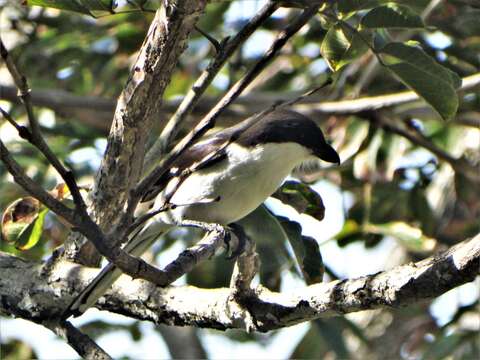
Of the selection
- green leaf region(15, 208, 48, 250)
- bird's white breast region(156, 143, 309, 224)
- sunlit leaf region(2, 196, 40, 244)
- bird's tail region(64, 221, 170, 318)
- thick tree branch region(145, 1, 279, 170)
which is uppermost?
thick tree branch region(145, 1, 279, 170)

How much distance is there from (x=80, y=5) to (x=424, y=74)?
100 centimetres

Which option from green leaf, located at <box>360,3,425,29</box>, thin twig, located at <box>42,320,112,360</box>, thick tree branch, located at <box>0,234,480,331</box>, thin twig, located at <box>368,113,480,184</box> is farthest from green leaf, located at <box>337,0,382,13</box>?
thin twig, located at <box>368,113,480,184</box>

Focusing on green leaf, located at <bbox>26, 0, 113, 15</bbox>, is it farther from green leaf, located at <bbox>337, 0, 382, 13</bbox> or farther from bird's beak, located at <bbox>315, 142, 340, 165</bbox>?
bird's beak, located at <bbox>315, 142, 340, 165</bbox>

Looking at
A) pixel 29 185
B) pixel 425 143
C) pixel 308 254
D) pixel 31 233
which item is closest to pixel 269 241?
pixel 308 254

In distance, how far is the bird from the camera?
313cm

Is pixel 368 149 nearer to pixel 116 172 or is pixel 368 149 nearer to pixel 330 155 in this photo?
pixel 330 155

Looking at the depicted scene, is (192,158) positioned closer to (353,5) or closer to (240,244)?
(240,244)

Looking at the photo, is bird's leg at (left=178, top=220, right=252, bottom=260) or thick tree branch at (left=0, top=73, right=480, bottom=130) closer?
bird's leg at (left=178, top=220, right=252, bottom=260)

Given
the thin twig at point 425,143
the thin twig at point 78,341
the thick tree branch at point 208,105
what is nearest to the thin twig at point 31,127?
the thin twig at point 78,341

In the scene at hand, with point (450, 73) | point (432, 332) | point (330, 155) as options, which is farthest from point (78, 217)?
point (432, 332)

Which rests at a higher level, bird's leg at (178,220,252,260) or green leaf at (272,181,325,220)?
bird's leg at (178,220,252,260)

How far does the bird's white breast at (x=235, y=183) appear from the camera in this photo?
10.2 ft

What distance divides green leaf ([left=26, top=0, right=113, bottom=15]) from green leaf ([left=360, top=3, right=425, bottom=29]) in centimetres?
72

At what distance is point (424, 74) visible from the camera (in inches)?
101
